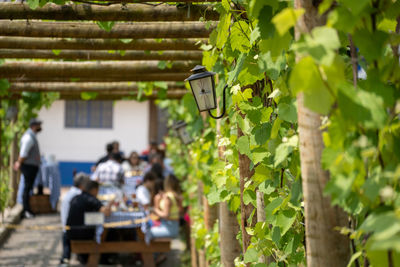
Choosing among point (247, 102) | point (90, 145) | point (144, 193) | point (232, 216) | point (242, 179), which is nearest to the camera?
point (247, 102)

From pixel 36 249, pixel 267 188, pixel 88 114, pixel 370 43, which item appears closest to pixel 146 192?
pixel 36 249

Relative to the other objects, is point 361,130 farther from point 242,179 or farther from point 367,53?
point 242,179

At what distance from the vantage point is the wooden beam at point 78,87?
607cm

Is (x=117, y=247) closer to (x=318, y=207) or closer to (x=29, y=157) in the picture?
(x=29, y=157)

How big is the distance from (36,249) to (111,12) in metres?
5.60

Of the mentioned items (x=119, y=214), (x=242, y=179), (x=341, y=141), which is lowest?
(x=119, y=214)

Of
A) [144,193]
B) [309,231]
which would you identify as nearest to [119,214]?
[144,193]

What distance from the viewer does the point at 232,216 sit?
3143 mm

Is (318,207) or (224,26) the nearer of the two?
(318,207)

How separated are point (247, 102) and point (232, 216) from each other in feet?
3.79

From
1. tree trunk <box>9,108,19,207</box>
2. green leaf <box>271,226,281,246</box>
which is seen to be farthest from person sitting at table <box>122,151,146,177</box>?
green leaf <box>271,226,281,246</box>

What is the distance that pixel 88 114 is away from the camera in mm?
18422

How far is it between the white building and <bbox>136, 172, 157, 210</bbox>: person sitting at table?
10822 millimetres

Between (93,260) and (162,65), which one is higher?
(162,65)
